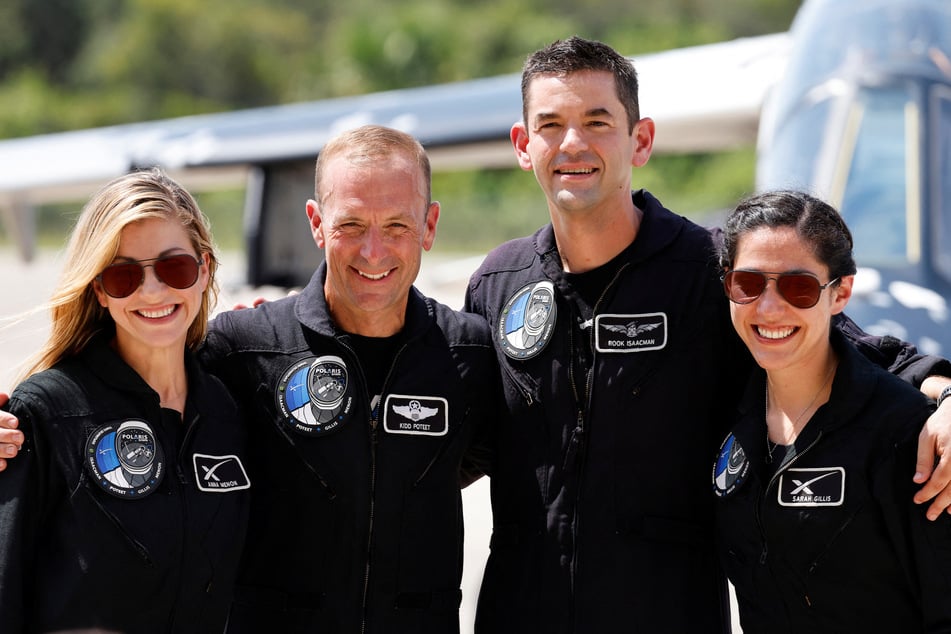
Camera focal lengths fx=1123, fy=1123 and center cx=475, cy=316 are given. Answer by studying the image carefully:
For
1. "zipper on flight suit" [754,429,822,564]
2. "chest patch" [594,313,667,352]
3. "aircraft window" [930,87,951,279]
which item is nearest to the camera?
"zipper on flight suit" [754,429,822,564]

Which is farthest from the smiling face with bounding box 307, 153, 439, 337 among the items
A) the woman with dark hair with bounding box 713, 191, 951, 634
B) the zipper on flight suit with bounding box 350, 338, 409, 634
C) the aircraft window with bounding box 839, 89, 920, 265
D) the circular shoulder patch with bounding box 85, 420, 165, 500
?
the aircraft window with bounding box 839, 89, 920, 265

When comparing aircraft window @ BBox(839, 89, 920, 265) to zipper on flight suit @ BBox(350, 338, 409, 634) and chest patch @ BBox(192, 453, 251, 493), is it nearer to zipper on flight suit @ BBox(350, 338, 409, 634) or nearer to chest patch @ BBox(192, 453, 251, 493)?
zipper on flight suit @ BBox(350, 338, 409, 634)

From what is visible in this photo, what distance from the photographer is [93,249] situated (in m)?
3.09

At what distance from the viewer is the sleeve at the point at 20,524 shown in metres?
2.75

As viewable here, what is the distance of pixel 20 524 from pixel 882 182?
4882mm

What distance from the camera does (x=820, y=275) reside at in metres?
3.08

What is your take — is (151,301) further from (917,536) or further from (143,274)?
(917,536)

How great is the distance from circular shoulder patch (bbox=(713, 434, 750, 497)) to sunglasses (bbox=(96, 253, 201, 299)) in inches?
62.5

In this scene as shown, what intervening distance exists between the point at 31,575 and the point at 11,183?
11.9m

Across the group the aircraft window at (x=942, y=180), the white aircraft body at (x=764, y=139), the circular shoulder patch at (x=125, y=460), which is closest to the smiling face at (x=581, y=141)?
the circular shoulder patch at (x=125, y=460)

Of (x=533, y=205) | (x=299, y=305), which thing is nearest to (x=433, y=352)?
(x=299, y=305)

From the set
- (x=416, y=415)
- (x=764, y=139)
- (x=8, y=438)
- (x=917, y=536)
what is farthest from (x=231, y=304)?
(x=764, y=139)

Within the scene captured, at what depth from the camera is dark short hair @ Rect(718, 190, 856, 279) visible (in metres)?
3.10

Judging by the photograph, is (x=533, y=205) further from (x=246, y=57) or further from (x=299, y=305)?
(x=299, y=305)
